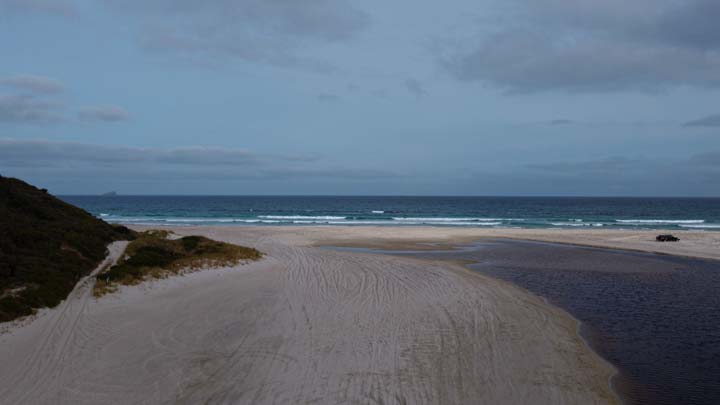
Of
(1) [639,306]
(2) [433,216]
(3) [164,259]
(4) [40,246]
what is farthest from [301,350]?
(2) [433,216]

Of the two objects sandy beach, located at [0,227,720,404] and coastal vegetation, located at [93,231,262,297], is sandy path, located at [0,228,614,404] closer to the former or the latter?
sandy beach, located at [0,227,720,404]

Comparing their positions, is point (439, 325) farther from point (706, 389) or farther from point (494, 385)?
point (706, 389)

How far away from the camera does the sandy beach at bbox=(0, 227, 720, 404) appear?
7.08 m

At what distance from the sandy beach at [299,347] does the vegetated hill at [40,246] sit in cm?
64

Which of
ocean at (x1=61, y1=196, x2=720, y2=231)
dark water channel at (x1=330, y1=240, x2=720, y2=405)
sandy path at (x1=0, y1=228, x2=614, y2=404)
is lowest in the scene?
dark water channel at (x1=330, y1=240, x2=720, y2=405)

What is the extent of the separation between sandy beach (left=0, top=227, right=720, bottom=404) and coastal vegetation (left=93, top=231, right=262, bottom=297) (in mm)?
541

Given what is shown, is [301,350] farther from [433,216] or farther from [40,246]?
[433,216]

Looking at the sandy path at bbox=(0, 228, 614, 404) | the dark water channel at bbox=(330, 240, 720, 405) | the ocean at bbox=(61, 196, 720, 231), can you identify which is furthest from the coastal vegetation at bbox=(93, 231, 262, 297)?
the ocean at bbox=(61, 196, 720, 231)

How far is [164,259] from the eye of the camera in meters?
15.9

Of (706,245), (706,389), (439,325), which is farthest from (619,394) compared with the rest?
(706,245)

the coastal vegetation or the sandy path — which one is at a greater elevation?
the coastal vegetation

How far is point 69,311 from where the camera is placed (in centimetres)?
1073

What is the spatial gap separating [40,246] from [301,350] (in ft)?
33.2

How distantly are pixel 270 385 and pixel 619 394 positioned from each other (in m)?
5.60
